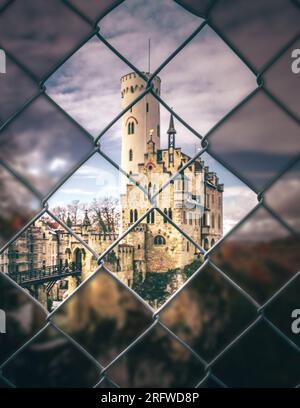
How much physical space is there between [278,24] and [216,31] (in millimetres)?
55

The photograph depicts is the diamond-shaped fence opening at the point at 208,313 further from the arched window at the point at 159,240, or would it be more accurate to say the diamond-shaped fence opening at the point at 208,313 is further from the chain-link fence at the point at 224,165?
the arched window at the point at 159,240

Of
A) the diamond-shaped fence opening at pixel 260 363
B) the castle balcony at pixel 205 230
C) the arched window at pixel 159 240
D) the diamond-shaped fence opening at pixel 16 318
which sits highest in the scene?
the castle balcony at pixel 205 230

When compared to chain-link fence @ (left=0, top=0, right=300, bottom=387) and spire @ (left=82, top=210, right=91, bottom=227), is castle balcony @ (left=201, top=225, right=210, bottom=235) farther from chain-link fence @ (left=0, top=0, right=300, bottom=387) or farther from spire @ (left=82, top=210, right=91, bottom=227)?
Result: chain-link fence @ (left=0, top=0, right=300, bottom=387)

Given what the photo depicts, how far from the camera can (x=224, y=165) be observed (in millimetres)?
310

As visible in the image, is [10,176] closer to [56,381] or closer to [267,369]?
[56,381]

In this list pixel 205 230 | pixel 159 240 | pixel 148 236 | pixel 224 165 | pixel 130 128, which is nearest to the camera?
pixel 224 165

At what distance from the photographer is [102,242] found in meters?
10.7

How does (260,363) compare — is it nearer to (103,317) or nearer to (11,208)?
(103,317)

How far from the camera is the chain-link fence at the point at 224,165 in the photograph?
12.1 inches

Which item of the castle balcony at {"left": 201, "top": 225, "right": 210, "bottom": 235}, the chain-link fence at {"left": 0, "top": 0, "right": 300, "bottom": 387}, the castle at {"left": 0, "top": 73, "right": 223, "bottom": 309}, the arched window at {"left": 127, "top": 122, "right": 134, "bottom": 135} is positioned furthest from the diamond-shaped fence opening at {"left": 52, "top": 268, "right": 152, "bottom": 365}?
the arched window at {"left": 127, "top": 122, "right": 134, "bottom": 135}

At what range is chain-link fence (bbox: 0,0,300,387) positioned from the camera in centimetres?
31

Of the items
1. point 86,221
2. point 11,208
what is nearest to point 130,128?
point 86,221

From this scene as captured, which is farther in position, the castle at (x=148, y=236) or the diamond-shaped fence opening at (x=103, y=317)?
the castle at (x=148, y=236)

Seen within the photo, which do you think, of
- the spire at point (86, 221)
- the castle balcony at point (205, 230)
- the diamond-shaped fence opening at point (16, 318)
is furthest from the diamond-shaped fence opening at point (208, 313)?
the castle balcony at point (205, 230)
